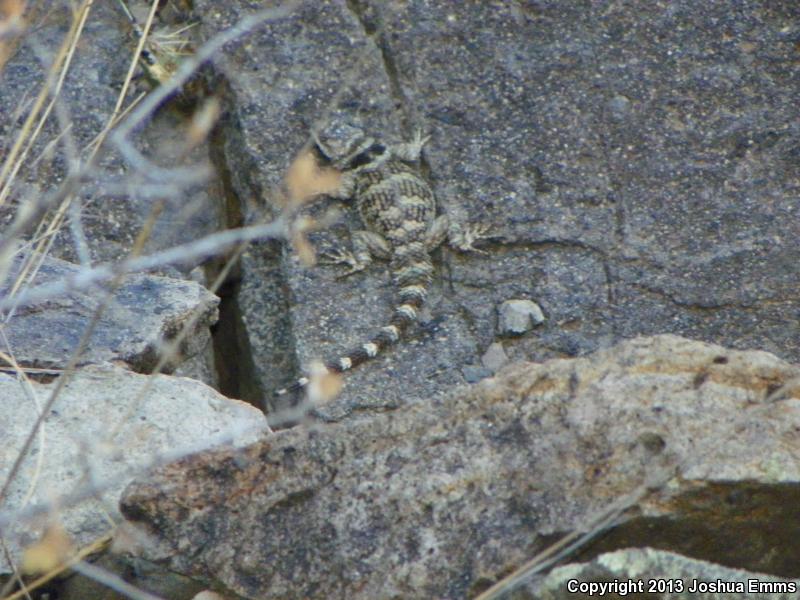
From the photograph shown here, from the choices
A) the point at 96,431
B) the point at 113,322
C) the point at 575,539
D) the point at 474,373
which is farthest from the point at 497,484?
the point at 474,373

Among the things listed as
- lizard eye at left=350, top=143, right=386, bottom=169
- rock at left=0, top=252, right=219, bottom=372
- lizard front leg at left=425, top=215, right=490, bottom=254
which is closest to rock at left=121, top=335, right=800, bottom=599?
rock at left=0, top=252, right=219, bottom=372

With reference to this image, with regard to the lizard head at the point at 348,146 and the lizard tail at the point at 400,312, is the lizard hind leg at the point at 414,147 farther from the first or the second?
the lizard tail at the point at 400,312

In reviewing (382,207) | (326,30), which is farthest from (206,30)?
(382,207)

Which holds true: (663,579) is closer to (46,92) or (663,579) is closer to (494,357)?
(46,92)

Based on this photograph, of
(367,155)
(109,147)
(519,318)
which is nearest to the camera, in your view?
(519,318)

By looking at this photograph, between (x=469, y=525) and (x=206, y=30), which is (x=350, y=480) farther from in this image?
(x=206, y=30)

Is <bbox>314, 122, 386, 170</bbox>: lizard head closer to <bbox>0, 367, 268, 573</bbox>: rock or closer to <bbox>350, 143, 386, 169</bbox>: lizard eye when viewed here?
<bbox>350, 143, 386, 169</bbox>: lizard eye

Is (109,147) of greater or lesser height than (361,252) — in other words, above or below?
above
